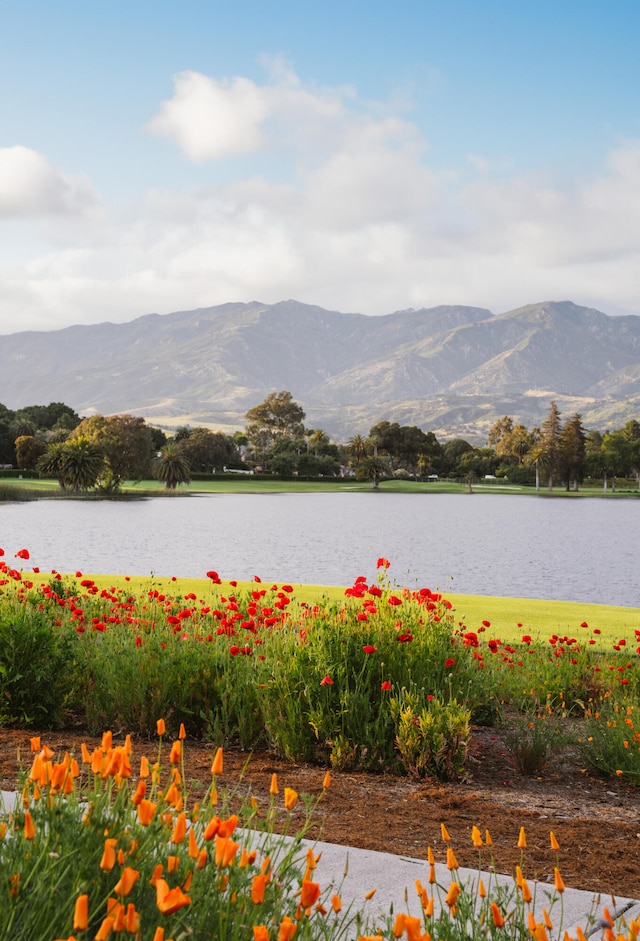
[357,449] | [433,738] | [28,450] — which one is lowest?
[433,738]

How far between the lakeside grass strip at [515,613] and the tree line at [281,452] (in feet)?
191

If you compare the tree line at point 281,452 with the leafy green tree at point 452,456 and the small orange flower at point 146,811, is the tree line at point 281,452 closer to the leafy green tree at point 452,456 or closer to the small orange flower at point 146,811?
the leafy green tree at point 452,456

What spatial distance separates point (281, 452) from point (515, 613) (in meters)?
113

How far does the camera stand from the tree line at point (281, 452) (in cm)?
8500

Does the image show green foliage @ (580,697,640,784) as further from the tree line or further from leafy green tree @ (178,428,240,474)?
leafy green tree @ (178,428,240,474)

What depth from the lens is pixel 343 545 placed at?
36031 millimetres

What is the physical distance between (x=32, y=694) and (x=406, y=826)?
320 cm

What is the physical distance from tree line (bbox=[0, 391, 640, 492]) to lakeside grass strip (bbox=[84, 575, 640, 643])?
58.1 m

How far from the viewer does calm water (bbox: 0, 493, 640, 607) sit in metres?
26.3

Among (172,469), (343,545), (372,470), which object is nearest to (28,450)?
(172,469)

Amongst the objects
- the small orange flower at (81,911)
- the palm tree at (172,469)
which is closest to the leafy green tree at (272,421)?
the palm tree at (172,469)

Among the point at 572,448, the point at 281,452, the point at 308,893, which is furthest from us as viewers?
the point at 281,452

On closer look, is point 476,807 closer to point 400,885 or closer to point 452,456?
point 400,885

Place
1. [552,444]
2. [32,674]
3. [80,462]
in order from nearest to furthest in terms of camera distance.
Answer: [32,674], [80,462], [552,444]
